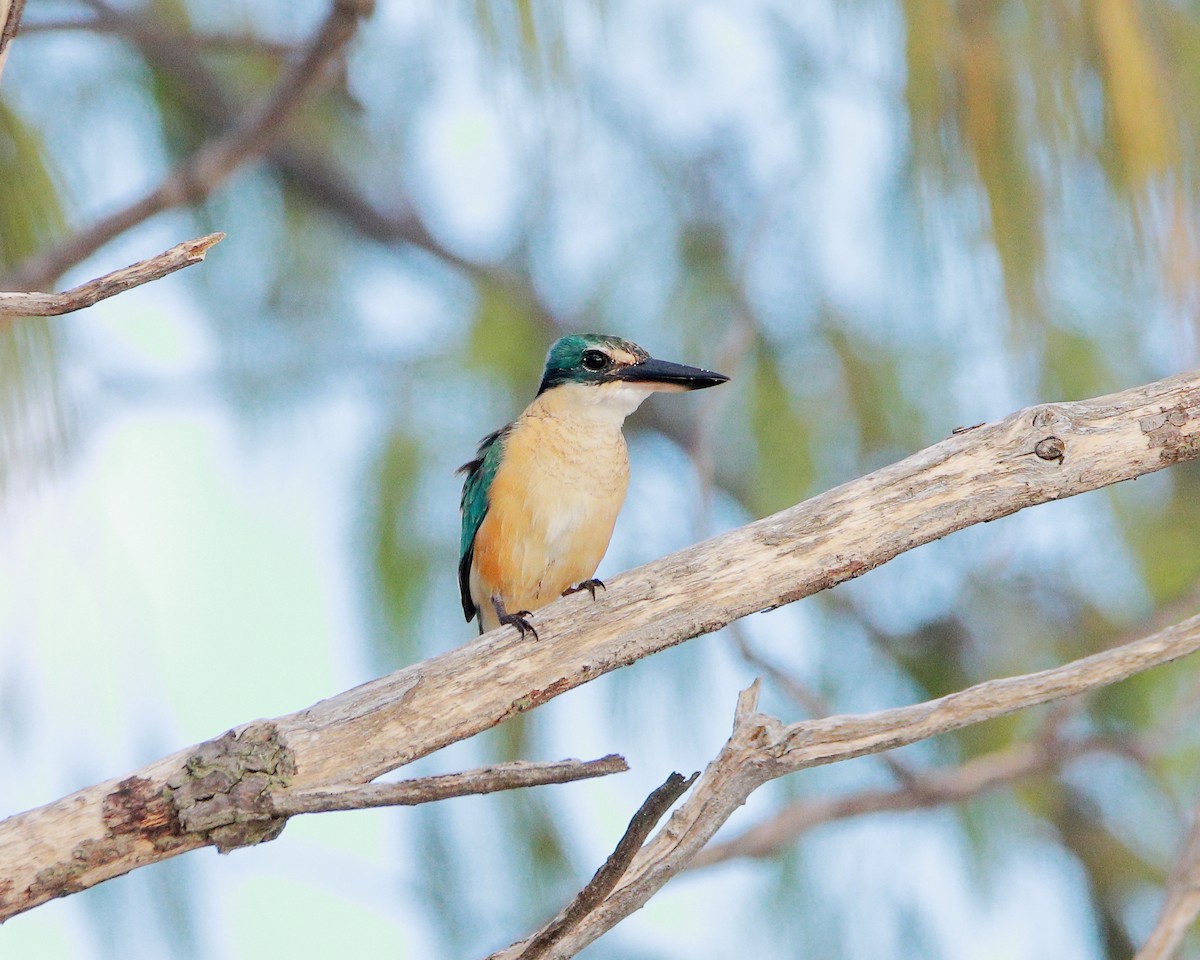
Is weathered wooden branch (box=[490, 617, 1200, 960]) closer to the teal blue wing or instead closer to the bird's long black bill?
the bird's long black bill

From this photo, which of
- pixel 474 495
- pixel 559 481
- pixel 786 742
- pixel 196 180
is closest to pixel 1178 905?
pixel 786 742

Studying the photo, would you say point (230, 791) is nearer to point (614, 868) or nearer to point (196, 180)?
point (614, 868)

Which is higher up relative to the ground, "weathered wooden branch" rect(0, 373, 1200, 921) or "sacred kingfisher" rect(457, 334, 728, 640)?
"sacred kingfisher" rect(457, 334, 728, 640)

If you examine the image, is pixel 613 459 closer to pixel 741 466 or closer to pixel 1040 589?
pixel 741 466

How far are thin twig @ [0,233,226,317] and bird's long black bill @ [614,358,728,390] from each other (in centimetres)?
160

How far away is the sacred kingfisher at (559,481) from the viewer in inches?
121

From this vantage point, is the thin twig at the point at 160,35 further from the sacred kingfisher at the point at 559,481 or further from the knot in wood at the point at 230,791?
the knot in wood at the point at 230,791

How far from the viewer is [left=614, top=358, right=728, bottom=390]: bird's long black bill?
3.08 metres

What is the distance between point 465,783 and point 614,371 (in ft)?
5.72

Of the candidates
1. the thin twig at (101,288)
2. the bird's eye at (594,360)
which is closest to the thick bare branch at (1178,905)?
Result: the bird's eye at (594,360)

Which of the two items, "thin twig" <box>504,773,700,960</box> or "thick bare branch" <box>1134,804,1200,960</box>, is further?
"thick bare branch" <box>1134,804,1200,960</box>

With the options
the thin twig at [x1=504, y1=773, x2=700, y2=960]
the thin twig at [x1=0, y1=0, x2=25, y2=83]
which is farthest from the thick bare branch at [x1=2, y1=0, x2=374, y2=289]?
the thin twig at [x1=504, y1=773, x2=700, y2=960]

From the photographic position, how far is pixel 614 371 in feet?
10.6

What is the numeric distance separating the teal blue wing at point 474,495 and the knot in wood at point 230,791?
136cm
